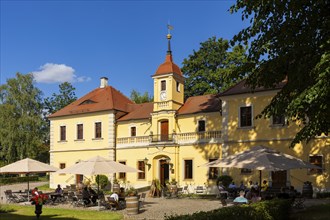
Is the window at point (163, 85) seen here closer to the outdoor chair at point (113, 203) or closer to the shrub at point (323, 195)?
the shrub at point (323, 195)

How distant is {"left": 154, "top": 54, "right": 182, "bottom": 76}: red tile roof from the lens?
Answer: 30.1 m

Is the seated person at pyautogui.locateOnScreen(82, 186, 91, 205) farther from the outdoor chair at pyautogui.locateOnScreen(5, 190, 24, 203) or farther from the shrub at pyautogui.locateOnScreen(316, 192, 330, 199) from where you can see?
the shrub at pyautogui.locateOnScreen(316, 192, 330, 199)

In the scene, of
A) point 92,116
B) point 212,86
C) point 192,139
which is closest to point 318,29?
point 192,139

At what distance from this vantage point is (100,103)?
111 ft

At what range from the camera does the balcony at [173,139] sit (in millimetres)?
27320

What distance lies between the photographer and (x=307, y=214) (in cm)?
A: 1381

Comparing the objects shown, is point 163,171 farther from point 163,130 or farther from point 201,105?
point 201,105

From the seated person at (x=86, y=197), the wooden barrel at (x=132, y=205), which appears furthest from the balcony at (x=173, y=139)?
the wooden barrel at (x=132, y=205)

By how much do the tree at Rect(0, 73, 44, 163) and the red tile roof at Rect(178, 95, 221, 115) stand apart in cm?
2363

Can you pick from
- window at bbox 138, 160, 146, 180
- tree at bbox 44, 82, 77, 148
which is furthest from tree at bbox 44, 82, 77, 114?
window at bbox 138, 160, 146, 180

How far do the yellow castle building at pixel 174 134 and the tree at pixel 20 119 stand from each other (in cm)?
1182

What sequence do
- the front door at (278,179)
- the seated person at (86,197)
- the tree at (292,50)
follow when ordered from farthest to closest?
1. the front door at (278,179)
2. the seated person at (86,197)
3. the tree at (292,50)

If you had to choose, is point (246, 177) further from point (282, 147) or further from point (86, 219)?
point (86, 219)

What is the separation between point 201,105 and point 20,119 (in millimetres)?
25251
